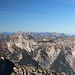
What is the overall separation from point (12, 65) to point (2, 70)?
1087 cm

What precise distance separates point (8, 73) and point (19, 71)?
43.1 ft

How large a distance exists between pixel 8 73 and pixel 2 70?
5.71 m

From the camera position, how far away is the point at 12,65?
197m

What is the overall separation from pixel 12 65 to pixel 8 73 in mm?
9597

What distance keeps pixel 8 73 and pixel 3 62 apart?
406 inches

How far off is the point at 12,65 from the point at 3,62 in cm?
953

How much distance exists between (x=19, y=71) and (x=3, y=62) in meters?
17.9

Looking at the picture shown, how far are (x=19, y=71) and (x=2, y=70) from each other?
55.5 feet

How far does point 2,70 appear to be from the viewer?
623 ft

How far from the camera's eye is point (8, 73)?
189500 millimetres

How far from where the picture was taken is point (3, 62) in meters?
191
